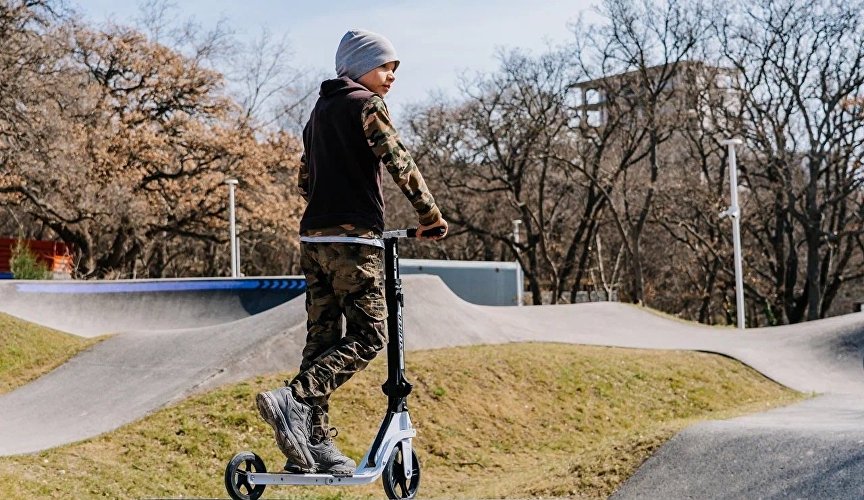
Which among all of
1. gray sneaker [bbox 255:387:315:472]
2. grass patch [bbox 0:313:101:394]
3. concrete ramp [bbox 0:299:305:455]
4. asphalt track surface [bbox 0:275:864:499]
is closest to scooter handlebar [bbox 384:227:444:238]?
gray sneaker [bbox 255:387:315:472]

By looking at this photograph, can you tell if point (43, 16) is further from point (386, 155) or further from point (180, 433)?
point (386, 155)

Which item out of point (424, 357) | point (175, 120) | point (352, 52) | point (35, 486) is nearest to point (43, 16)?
point (175, 120)

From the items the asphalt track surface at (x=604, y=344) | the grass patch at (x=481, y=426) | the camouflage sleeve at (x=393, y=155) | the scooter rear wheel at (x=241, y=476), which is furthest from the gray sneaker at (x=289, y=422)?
the asphalt track surface at (x=604, y=344)

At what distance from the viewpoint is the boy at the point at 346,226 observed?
4578 mm

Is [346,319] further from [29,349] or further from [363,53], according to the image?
[29,349]

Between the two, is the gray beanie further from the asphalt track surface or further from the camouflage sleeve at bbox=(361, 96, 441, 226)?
the asphalt track surface

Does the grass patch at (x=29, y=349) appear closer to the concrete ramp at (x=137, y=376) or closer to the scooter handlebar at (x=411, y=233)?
the concrete ramp at (x=137, y=376)

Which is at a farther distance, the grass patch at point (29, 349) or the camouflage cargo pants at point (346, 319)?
the grass patch at point (29, 349)

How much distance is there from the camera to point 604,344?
615 inches

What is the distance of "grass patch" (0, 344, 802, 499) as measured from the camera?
8227 mm

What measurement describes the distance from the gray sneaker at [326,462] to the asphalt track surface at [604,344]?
341 centimetres

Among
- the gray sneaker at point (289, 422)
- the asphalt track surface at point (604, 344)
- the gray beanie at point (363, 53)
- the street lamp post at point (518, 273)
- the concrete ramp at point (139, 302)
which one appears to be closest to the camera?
the gray sneaker at point (289, 422)

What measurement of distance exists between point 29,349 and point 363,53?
12.5 metres

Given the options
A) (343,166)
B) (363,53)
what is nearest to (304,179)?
(343,166)
